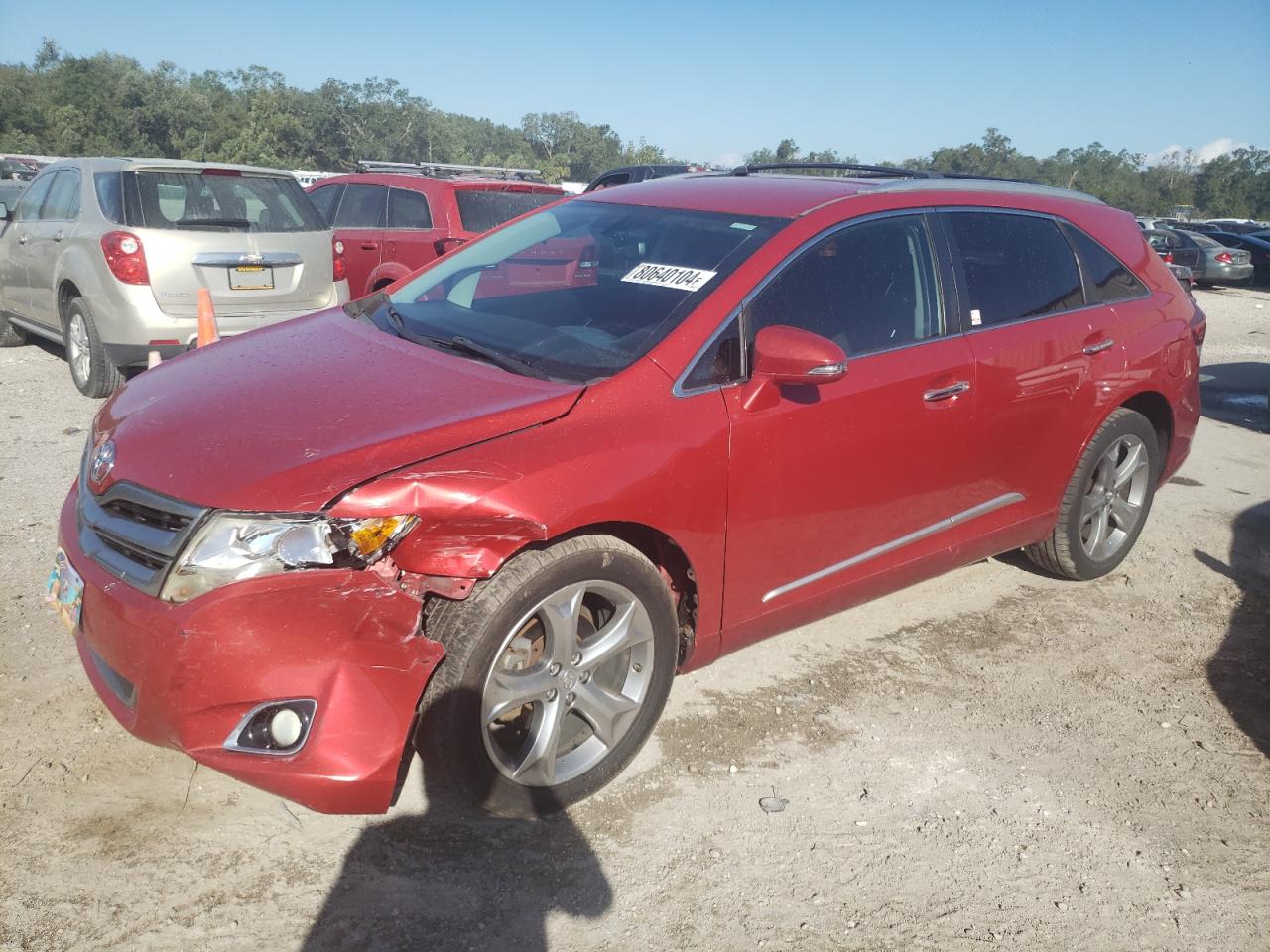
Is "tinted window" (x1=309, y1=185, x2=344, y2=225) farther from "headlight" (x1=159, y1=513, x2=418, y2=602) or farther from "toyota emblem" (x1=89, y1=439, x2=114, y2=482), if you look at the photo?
"headlight" (x1=159, y1=513, x2=418, y2=602)

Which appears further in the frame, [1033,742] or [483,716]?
[1033,742]

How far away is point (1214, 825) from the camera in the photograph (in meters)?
3.10

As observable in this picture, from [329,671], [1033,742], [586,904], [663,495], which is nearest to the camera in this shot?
[329,671]

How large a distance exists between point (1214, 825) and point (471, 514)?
2422 mm

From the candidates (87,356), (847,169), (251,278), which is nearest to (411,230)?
(251,278)

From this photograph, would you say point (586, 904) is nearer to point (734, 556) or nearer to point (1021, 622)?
point (734, 556)

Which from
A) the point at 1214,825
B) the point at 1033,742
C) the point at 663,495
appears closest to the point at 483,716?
the point at 663,495

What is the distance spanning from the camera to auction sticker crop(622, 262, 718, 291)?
3.27 metres

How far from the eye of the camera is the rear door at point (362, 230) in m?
9.62

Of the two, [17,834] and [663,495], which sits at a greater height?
[663,495]

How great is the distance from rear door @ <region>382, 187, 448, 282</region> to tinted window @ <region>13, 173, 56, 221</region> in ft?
8.96

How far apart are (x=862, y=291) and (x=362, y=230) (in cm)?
731

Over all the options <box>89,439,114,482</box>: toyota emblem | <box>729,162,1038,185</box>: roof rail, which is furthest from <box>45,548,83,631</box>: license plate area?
<box>729,162,1038,185</box>: roof rail

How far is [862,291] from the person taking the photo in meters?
3.54
